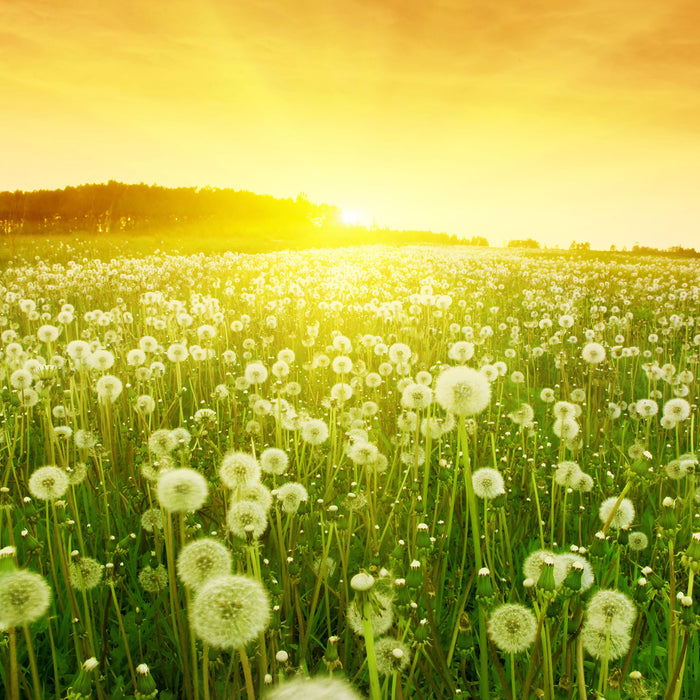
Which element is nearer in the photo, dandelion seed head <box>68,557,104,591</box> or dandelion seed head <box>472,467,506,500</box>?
dandelion seed head <box>68,557,104,591</box>

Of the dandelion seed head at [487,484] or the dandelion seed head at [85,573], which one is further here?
the dandelion seed head at [487,484]

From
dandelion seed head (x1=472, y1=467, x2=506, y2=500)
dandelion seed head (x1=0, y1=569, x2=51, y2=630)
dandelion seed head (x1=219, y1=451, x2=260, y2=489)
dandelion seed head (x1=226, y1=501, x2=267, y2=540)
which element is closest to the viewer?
dandelion seed head (x1=0, y1=569, x2=51, y2=630)

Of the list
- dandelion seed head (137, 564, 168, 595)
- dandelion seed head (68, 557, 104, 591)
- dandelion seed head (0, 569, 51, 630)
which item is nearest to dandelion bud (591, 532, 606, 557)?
dandelion seed head (0, 569, 51, 630)


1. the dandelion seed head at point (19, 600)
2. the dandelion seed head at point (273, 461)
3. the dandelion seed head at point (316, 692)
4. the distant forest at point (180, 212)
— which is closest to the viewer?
the dandelion seed head at point (316, 692)

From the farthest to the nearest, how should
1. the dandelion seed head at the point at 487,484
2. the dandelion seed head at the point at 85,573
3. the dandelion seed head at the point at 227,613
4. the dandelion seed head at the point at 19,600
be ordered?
the dandelion seed head at the point at 487,484 < the dandelion seed head at the point at 85,573 < the dandelion seed head at the point at 19,600 < the dandelion seed head at the point at 227,613

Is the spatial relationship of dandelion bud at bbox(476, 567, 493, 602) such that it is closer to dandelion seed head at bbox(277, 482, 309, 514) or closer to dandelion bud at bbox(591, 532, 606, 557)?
dandelion bud at bbox(591, 532, 606, 557)

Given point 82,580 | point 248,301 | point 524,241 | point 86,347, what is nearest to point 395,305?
point 248,301

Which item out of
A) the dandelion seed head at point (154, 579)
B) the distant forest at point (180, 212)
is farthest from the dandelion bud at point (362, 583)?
the distant forest at point (180, 212)

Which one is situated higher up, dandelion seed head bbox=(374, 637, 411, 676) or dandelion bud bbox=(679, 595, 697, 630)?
dandelion bud bbox=(679, 595, 697, 630)

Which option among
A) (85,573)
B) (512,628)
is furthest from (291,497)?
(512,628)

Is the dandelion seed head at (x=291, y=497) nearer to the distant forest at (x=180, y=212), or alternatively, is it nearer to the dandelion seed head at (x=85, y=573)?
the dandelion seed head at (x=85, y=573)

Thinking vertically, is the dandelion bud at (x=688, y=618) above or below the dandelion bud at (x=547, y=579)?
below

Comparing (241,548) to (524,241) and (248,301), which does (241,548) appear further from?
(524,241)

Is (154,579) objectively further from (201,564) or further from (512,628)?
(512,628)
